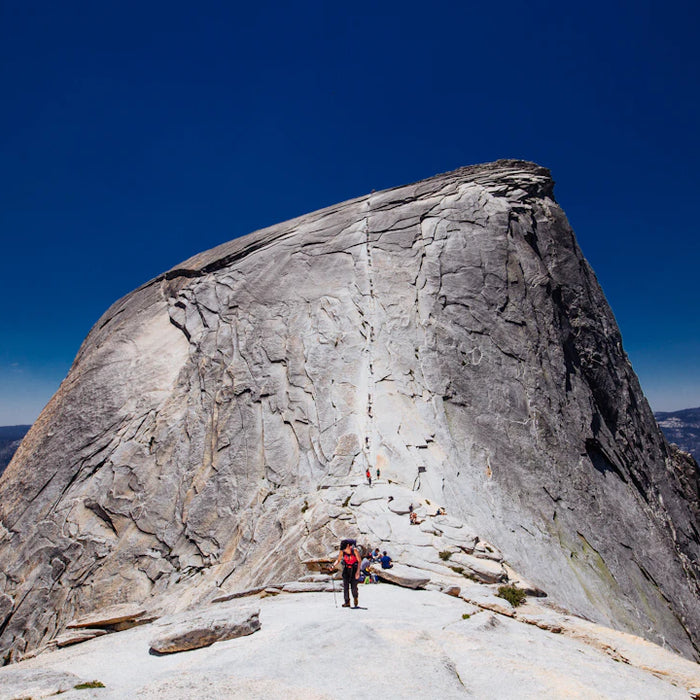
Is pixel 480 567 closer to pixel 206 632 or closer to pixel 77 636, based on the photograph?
pixel 206 632

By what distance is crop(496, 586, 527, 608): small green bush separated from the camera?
12396 mm

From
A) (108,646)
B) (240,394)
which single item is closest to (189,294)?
(240,394)

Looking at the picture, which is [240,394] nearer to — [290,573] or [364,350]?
[364,350]

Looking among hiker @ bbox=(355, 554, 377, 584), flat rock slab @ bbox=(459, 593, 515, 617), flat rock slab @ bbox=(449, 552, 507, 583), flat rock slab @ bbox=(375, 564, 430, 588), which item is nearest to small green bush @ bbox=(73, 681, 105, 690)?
hiker @ bbox=(355, 554, 377, 584)

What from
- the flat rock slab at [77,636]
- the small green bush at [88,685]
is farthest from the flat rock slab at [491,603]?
the flat rock slab at [77,636]

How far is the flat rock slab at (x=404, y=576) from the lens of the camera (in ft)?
42.0

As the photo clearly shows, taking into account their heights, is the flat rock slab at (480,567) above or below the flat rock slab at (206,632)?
below

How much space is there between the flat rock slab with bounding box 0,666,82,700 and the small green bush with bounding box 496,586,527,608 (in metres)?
9.03

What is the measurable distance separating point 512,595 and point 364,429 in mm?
9573

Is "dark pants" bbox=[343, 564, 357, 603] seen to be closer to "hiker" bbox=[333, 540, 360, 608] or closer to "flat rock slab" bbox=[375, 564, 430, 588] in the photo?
"hiker" bbox=[333, 540, 360, 608]

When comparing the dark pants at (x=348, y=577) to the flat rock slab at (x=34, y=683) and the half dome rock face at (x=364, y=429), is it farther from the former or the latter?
the flat rock slab at (x=34, y=683)

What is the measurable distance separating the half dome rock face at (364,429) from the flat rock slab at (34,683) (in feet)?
25.9

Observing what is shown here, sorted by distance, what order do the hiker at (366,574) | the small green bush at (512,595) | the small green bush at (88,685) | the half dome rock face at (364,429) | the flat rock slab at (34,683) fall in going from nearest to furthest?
the flat rock slab at (34,683), the small green bush at (88,685), the small green bush at (512,595), the hiker at (366,574), the half dome rock face at (364,429)

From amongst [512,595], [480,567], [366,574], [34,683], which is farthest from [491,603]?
[34,683]
